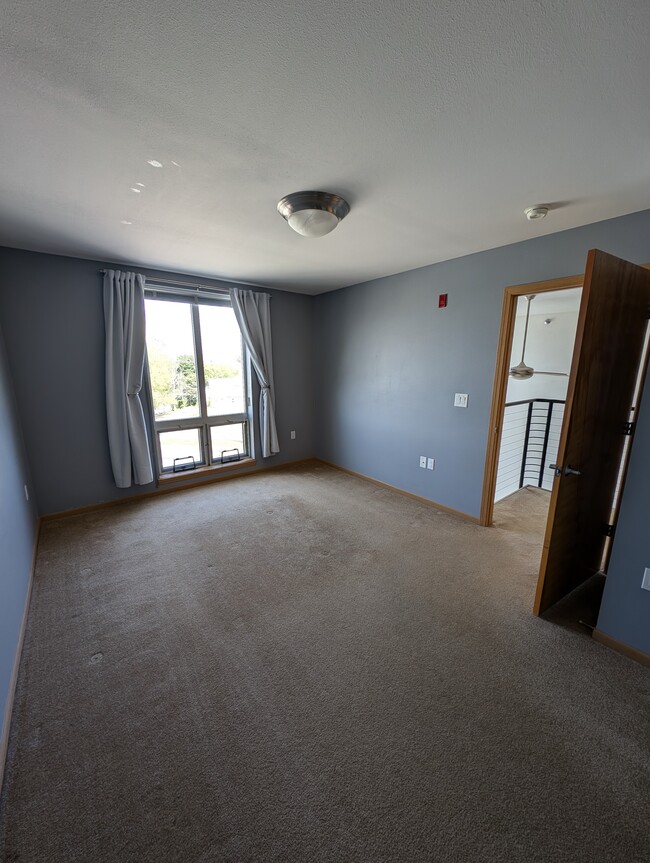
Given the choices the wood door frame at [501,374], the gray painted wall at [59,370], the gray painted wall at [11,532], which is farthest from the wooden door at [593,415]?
the gray painted wall at [59,370]

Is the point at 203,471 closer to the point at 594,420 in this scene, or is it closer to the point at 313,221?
the point at 313,221

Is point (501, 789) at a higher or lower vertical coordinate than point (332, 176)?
lower

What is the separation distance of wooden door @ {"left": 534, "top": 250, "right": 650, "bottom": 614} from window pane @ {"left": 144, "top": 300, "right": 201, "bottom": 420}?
361 centimetres

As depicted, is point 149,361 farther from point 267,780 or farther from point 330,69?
point 267,780

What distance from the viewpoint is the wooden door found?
1667 mm

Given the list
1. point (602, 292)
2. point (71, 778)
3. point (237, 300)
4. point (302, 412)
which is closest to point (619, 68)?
point (602, 292)

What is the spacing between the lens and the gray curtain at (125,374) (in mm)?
3207

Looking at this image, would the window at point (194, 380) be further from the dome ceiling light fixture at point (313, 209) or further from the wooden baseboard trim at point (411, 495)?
the dome ceiling light fixture at point (313, 209)

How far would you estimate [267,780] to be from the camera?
122 cm

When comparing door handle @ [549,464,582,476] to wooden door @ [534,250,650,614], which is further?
door handle @ [549,464,582,476]

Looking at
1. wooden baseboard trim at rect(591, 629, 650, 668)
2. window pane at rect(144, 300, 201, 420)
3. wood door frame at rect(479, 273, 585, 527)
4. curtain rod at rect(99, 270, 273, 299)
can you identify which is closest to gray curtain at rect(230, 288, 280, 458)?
curtain rod at rect(99, 270, 273, 299)

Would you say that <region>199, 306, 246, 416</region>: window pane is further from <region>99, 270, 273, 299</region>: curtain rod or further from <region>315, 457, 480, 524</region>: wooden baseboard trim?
<region>315, 457, 480, 524</region>: wooden baseboard trim

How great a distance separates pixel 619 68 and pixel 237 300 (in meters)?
3.53

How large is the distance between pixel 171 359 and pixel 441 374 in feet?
9.53
